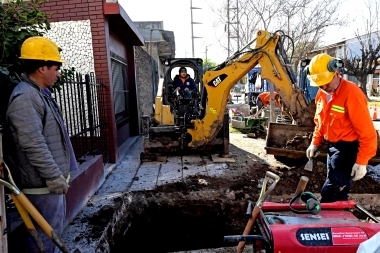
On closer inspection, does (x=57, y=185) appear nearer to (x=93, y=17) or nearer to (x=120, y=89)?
(x=93, y=17)

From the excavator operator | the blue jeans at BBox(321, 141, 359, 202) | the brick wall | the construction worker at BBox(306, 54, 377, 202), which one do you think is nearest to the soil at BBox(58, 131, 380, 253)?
the blue jeans at BBox(321, 141, 359, 202)

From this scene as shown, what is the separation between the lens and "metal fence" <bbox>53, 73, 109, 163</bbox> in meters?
4.81

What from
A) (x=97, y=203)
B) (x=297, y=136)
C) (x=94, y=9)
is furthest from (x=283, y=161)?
(x=94, y=9)

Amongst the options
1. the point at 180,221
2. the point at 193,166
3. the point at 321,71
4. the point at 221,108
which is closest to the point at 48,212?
the point at 180,221

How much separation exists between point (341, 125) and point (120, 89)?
659 cm

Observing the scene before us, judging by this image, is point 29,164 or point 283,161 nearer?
point 29,164

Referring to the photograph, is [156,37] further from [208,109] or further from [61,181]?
[61,181]

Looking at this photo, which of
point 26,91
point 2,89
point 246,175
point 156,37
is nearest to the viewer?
point 26,91

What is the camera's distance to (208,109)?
22.0 feet

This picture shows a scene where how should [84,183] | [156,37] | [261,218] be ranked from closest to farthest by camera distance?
1. [261,218]
2. [84,183]
3. [156,37]

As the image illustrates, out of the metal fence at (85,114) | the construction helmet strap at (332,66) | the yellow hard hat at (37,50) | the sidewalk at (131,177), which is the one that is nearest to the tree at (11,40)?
the yellow hard hat at (37,50)

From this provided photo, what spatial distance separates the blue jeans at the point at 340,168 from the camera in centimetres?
318

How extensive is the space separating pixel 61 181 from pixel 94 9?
4.51m

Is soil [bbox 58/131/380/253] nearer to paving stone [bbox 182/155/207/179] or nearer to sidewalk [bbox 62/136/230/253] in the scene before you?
sidewalk [bbox 62/136/230/253]
